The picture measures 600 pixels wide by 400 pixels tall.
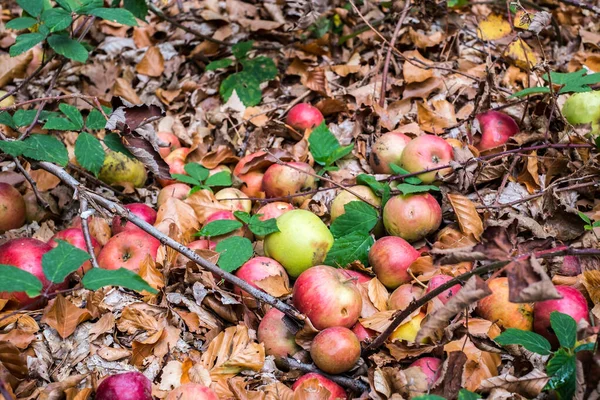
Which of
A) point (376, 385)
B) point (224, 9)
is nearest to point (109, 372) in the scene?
A: point (376, 385)

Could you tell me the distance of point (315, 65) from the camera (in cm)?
385

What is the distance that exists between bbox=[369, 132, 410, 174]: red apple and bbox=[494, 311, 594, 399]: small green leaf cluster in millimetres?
1311

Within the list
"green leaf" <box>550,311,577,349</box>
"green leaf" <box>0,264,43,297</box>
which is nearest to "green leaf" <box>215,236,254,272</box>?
"green leaf" <box>0,264,43,297</box>

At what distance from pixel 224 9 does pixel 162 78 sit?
0.84 metres

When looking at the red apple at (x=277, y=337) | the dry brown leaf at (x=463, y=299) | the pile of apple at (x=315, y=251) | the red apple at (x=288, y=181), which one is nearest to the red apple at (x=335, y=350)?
the pile of apple at (x=315, y=251)

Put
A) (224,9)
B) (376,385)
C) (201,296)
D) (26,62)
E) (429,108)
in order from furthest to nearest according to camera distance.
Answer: (224,9) → (26,62) → (429,108) → (201,296) → (376,385)

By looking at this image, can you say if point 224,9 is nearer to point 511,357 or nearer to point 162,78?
point 162,78

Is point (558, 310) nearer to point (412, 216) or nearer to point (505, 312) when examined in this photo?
point (505, 312)

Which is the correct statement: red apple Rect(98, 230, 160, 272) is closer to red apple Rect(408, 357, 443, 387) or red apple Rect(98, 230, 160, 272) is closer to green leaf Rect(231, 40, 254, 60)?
red apple Rect(408, 357, 443, 387)

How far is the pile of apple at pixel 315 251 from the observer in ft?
6.66

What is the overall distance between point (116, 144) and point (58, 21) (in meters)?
0.59

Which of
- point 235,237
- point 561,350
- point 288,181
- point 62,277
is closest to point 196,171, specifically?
point 288,181

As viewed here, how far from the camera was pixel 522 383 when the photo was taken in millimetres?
1793

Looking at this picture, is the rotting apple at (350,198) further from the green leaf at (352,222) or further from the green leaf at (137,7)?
the green leaf at (137,7)
